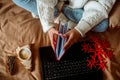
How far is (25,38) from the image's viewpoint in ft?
4.42

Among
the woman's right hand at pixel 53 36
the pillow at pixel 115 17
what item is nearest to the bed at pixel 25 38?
the pillow at pixel 115 17

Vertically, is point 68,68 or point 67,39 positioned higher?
point 67,39

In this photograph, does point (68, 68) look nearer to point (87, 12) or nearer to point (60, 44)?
point (60, 44)

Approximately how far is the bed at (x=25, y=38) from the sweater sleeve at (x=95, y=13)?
54mm

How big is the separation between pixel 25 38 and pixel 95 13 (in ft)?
1.37

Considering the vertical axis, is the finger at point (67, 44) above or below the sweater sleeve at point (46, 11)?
below

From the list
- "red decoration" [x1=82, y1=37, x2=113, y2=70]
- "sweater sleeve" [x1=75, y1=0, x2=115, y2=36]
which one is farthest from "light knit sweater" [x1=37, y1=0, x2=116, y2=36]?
"red decoration" [x1=82, y1=37, x2=113, y2=70]

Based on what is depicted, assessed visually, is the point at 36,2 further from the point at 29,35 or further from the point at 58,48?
the point at 58,48

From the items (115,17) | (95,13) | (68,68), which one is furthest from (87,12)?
(68,68)

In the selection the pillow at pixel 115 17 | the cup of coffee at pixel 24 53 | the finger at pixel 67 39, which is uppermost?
the pillow at pixel 115 17

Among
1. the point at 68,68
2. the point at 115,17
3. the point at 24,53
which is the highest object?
the point at 115,17

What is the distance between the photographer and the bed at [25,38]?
125cm

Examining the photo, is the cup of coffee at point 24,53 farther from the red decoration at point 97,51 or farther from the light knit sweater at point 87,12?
the red decoration at point 97,51

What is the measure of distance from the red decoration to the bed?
0.10ft
